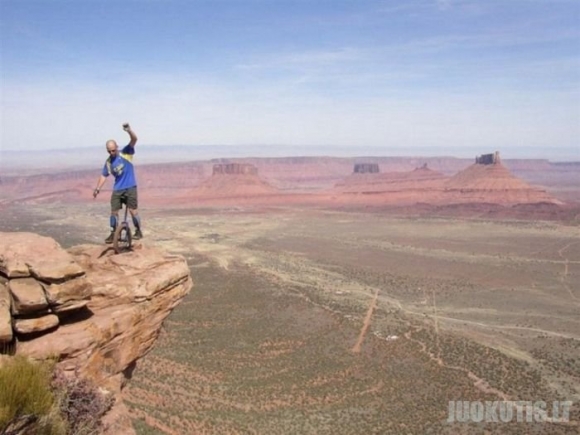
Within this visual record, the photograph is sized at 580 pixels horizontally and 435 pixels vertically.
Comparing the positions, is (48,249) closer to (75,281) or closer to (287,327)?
(75,281)

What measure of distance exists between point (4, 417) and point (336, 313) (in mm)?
27354

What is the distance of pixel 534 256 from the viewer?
5288 cm

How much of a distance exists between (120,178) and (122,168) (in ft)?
0.82

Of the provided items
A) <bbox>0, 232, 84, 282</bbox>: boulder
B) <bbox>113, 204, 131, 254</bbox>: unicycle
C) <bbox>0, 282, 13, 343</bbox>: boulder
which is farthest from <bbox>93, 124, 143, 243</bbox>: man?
<bbox>0, 282, 13, 343</bbox>: boulder

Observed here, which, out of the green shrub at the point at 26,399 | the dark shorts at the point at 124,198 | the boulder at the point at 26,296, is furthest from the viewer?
the dark shorts at the point at 124,198

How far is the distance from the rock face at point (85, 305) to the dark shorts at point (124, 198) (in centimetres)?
99

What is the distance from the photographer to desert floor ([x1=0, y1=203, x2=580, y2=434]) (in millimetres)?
18234

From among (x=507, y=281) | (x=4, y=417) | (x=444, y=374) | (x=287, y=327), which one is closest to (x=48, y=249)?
A: (x=4, y=417)

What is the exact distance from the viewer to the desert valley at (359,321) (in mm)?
18500

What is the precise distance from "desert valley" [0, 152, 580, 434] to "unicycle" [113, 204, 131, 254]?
26.2 feet

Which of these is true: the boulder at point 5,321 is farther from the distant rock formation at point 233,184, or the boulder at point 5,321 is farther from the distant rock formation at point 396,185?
the distant rock formation at point 233,184

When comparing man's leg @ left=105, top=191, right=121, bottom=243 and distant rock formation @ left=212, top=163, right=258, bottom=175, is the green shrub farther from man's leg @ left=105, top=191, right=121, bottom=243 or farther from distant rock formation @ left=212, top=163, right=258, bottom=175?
distant rock formation @ left=212, top=163, right=258, bottom=175

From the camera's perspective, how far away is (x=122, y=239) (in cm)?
1041

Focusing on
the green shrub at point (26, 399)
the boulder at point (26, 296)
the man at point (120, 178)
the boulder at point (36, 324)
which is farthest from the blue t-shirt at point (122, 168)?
the green shrub at point (26, 399)
